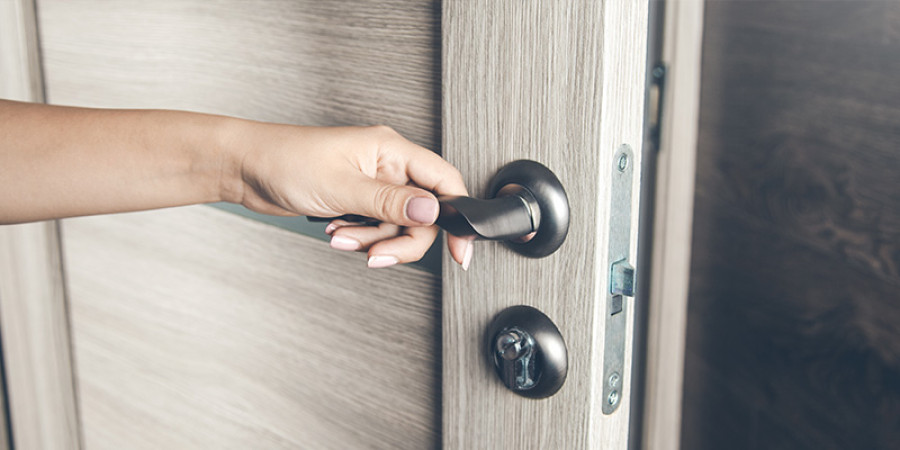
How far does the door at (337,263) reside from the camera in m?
0.37

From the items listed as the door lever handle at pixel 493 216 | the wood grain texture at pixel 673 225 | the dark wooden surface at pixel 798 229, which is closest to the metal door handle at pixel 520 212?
the door lever handle at pixel 493 216

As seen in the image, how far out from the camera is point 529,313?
39 cm

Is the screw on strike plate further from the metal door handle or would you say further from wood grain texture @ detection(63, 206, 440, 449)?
wood grain texture @ detection(63, 206, 440, 449)

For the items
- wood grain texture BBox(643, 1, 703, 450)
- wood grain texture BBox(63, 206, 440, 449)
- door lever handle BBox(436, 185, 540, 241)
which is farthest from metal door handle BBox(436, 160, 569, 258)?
wood grain texture BBox(643, 1, 703, 450)

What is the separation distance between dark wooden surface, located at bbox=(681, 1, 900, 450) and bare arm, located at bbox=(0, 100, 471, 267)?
690 mm

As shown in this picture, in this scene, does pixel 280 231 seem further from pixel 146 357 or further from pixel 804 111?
pixel 804 111

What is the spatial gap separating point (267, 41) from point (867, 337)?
2.71 ft

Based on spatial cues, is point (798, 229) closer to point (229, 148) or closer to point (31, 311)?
point (229, 148)

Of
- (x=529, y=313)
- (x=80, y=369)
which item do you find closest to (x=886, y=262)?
(x=529, y=313)

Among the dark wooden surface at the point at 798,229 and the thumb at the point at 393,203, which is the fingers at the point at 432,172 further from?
the dark wooden surface at the point at 798,229

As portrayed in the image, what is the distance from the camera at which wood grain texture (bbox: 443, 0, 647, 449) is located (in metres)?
0.35

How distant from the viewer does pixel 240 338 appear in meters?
0.65

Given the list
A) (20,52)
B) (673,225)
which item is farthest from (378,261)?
(673,225)

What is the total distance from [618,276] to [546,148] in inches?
3.3
